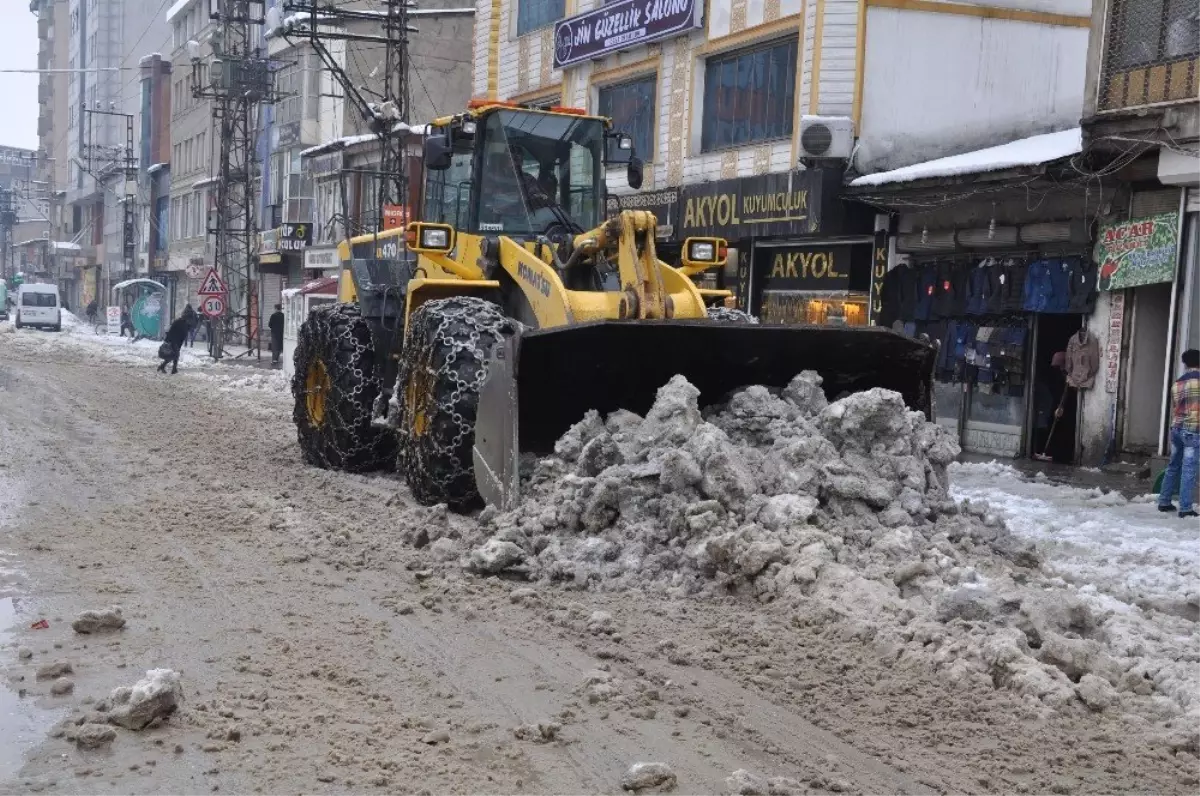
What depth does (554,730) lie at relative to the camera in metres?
4.87

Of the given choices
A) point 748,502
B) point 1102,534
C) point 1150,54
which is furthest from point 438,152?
point 1150,54

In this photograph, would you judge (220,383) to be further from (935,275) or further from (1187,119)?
(1187,119)

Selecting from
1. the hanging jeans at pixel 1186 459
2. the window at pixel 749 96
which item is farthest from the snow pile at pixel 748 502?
the window at pixel 749 96

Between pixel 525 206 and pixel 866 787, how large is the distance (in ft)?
21.8

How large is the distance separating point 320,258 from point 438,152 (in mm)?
23733

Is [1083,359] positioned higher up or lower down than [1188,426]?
higher up

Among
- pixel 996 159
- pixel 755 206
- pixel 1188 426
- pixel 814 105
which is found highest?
pixel 814 105

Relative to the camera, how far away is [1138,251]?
14.3m

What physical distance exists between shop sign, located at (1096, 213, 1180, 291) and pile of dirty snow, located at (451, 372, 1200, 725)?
21.9 ft

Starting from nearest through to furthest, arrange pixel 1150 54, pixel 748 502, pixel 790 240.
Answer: pixel 748 502
pixel 1150 54
pixel 790 240

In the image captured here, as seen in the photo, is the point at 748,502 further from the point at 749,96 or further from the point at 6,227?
the point at 6,227

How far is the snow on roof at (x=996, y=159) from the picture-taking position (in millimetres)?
14922

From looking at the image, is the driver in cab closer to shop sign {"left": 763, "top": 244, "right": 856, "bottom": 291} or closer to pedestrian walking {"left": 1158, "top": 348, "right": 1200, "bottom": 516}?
pedestrian walking {"left": 1158, "top": 348, "right": 1200, "bottom": 516}

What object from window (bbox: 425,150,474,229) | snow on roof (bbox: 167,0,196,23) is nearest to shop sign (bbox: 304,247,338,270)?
window (bbox: 425,150,474,229)
